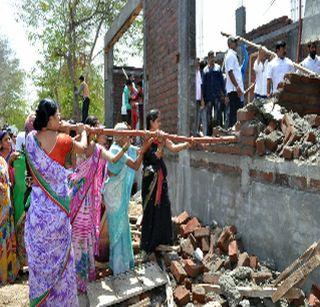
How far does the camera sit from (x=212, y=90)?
692 centimetres

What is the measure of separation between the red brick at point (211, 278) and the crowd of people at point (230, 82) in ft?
9.20

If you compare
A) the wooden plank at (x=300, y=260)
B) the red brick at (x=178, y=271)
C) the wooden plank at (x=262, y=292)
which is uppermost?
the wooden plank at (x=300, y=260)

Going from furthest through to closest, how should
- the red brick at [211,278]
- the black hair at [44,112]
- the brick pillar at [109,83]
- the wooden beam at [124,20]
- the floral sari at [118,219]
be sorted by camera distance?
the brick pillar at [109,83]
the wooden beam at [124,20]
the floral sari at [118,219]
the red brick at [211,278]
the black hair at [44,112]

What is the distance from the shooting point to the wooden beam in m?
9.90

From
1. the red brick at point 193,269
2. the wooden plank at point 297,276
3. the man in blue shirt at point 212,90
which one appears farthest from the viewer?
the man in blue shirt at point 212,90

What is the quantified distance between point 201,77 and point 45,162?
15.7 feet

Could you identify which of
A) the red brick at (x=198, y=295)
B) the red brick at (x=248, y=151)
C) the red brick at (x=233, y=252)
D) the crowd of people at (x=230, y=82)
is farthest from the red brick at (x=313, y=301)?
the crowd of people at (x=230, y=82)

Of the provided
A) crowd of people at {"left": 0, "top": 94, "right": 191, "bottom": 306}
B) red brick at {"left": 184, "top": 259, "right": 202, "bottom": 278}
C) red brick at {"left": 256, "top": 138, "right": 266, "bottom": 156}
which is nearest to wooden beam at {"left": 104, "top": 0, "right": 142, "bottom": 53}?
crowd of people at {"left": 0, "top": 94, "right": 191, "bottom": 306}

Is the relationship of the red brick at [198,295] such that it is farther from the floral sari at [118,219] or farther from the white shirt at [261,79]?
the white shirt at [261,79]

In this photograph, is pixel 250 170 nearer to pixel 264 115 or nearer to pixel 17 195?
pixel 264 115

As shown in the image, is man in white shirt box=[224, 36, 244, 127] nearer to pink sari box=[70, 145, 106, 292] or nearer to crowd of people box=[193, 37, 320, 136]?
crowd of people box=[193, 37, 320, 136]

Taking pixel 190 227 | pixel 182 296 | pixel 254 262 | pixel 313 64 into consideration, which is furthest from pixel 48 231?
pixel 313 64

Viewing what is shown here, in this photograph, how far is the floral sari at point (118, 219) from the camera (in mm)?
4664

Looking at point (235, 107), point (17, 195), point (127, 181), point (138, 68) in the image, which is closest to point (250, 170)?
point (127, 181)
